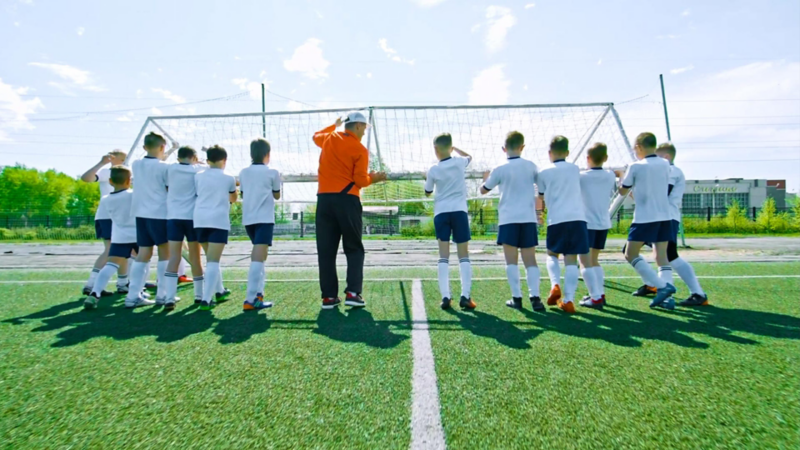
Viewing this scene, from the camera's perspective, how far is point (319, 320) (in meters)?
3.78

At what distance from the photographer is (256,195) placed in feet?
14.8

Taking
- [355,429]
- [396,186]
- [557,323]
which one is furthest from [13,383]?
[396,186]

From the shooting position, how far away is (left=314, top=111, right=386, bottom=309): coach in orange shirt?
14.2 ft

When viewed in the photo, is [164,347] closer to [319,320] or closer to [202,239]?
[319,320]

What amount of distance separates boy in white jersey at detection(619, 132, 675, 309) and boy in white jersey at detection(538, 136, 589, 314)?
87 centimetres

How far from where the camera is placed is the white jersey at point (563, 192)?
14.0 ft

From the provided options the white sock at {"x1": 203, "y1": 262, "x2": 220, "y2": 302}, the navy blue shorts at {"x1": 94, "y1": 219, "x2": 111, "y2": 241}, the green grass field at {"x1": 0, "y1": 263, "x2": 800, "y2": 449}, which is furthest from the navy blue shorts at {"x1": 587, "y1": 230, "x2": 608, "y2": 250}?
the navy blue shorts at {"x1": 94, "y1": 219, "x2": 111, "y2": 241}

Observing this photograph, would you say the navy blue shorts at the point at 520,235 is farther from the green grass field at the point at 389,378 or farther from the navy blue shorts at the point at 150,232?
the navy blue shorts at the point at 150,232

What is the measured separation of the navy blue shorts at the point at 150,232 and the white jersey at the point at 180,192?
22 centimetres

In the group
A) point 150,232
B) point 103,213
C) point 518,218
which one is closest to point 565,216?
point 518,218

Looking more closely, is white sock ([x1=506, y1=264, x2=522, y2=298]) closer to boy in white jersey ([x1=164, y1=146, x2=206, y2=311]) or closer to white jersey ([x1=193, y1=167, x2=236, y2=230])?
white jersey ([x1=193, y1=167, x2=236, y2=230])

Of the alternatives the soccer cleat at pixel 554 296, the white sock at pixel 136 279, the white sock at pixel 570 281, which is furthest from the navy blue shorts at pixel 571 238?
the white sock at pixel 136 279

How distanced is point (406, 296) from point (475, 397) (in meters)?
3.03

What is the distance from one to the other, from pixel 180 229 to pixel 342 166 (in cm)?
204
